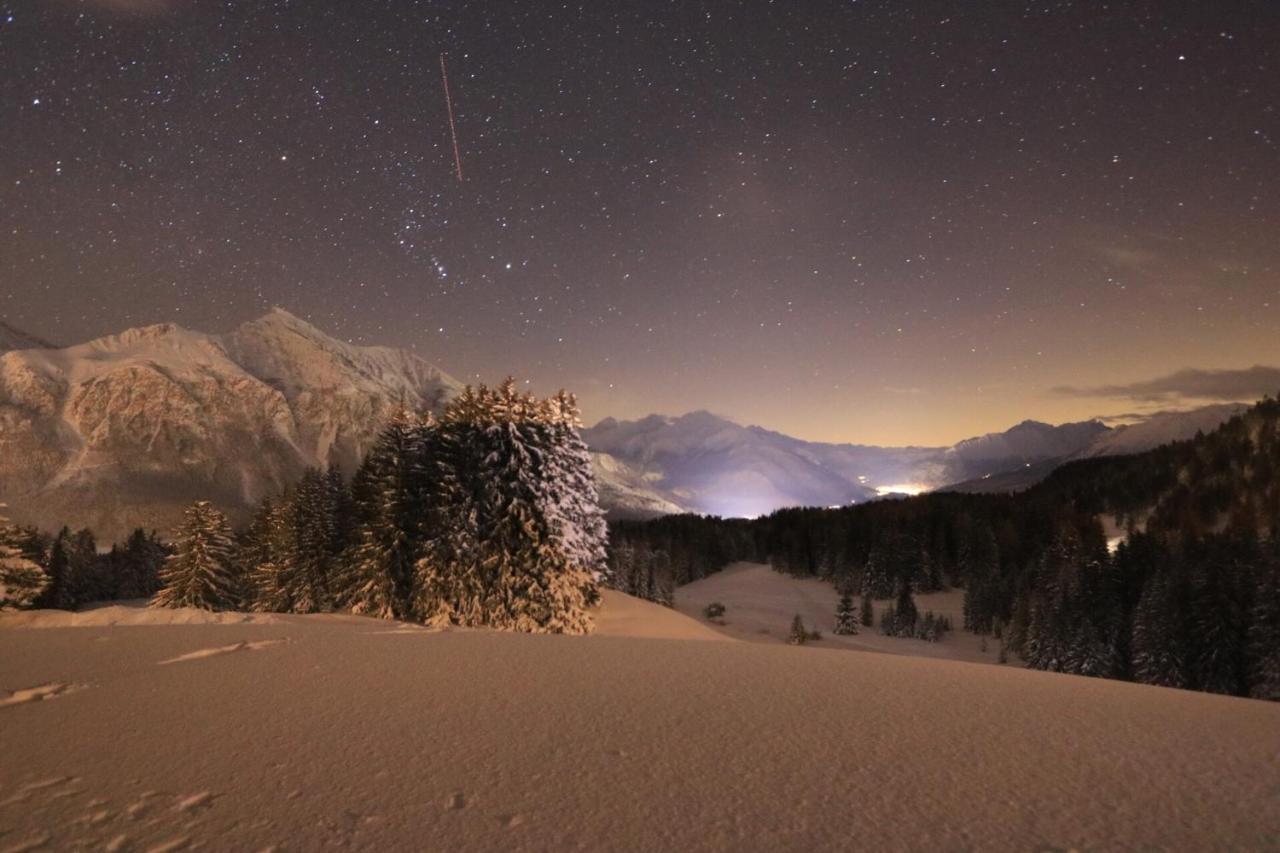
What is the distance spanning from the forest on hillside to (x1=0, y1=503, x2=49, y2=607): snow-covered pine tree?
192 ft

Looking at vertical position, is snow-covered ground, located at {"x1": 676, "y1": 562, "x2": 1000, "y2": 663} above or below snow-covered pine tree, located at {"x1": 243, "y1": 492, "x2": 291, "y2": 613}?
below

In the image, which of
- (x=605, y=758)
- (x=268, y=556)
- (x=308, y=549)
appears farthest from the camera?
(x=268, y=556)

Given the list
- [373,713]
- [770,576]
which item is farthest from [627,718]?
[770,576]

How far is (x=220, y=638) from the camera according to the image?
38.2 ft

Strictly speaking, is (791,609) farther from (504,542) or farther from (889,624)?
(504,542)

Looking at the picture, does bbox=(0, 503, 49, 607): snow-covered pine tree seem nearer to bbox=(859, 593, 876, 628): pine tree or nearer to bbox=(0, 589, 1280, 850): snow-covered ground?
bbox=(0, 589, 1280, 850): snow-covered ground

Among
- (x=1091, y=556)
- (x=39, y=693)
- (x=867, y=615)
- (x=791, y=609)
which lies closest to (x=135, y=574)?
(x=791, y=609)

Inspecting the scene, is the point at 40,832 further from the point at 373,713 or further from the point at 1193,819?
the point at 1193,819

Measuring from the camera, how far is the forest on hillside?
4506 centimetres

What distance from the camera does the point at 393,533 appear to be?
100ft

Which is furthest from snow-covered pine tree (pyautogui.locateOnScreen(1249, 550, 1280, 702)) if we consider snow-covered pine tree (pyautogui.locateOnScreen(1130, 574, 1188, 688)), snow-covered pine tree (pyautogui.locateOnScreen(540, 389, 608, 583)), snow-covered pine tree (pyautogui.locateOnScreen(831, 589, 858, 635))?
snow-covered pine tree (pyautogui.locateOnScreen(540, 389, 608, 583))

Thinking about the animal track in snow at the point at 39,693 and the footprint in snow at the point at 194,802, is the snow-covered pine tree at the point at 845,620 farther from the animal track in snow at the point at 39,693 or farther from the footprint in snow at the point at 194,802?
the footprint in snow at the point at 194,802

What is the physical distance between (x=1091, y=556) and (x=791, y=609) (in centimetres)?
3773

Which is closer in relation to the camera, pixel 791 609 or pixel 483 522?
pixel 483 522
